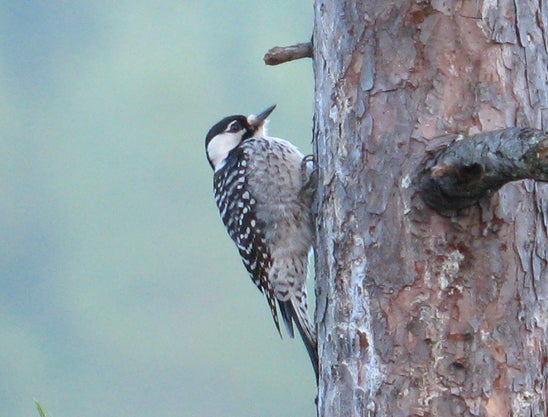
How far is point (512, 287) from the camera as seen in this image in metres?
1.83

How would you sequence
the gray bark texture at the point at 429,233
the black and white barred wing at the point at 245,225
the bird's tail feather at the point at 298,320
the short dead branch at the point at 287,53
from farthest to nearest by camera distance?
the black and white barred wing at the point at 245,225, the bird's tail feather at the point at 298,320, the short dead branch at the point at 287,53, the gray bark texture at the point at 429,233

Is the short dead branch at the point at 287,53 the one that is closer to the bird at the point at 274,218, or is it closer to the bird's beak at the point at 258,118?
the bird at the point at 274,218

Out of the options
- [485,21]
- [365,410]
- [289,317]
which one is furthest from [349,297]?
[289,317]

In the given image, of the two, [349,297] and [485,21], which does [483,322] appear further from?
[485,21]

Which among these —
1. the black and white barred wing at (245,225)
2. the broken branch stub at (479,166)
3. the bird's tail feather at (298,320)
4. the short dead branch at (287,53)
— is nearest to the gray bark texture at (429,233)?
the broken branch stub at (479,166)

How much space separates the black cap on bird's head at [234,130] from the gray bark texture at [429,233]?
5.26 ft

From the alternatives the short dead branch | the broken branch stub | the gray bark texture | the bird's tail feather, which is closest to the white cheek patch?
the bird's tail feather

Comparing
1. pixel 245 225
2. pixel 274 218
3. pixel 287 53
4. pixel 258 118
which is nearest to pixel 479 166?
pixel 287 53

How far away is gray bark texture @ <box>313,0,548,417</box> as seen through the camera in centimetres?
181

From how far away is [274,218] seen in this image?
3076 mm

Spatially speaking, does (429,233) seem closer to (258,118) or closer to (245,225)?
(245,225)

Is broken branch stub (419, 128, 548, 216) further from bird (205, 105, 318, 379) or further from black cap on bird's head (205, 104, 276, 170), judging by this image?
black cap on bird's head (205, 104, 276, 170)

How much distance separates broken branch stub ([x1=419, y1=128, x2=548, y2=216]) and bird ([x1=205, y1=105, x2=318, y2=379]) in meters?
1.19

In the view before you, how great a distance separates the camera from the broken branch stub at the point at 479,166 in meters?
1.53
